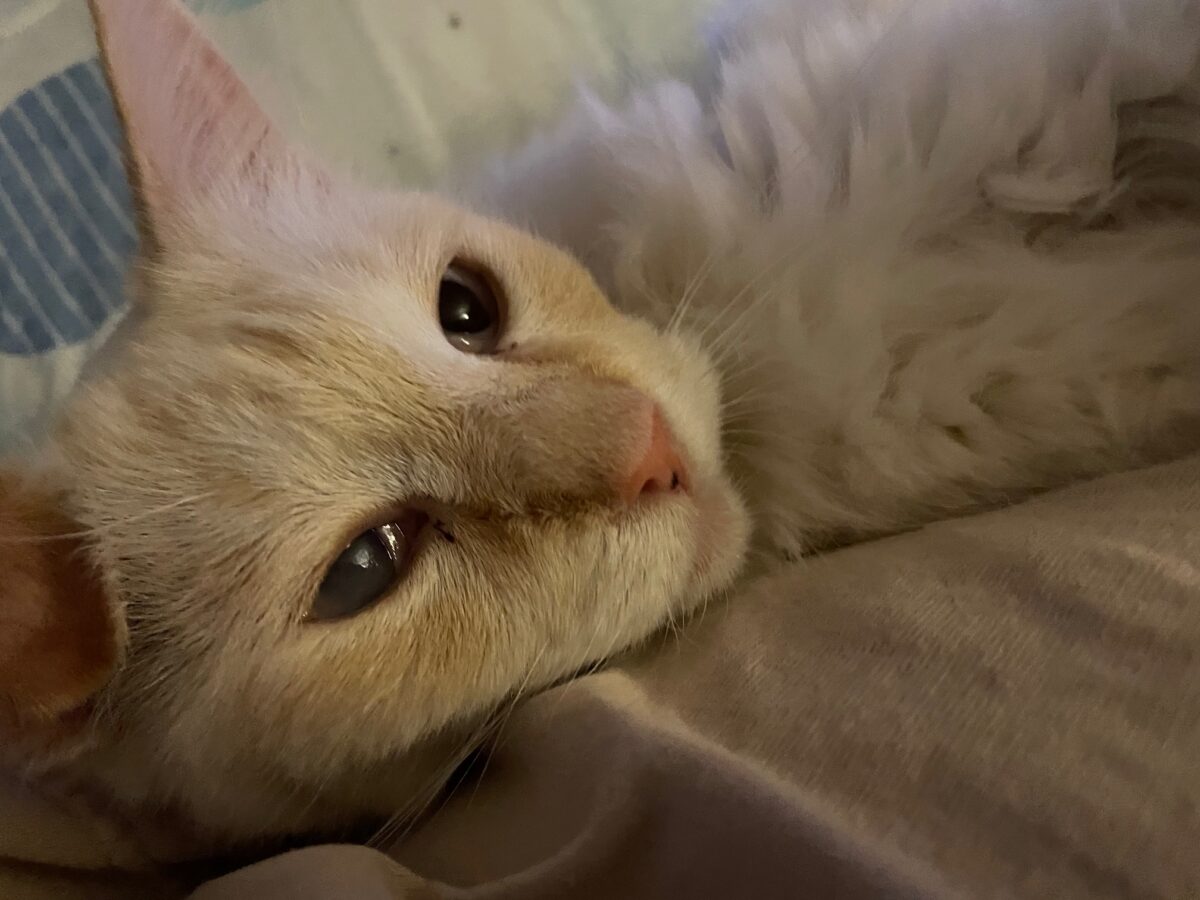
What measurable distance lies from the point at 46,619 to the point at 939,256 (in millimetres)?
735

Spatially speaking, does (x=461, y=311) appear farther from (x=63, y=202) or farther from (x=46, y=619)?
(x=63, y=202)

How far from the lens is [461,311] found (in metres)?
0.81

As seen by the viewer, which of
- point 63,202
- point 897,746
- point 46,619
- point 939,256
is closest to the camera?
point 897,746

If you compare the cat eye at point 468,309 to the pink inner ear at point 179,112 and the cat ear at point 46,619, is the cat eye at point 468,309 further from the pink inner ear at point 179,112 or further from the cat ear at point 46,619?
the cat ear at point 46,619

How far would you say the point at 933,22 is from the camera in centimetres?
85

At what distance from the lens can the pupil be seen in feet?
2.65

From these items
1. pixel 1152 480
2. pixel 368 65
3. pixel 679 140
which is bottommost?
pixel 1152 480

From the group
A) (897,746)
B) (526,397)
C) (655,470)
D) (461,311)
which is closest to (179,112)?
(461,311)

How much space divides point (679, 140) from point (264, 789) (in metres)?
0.70

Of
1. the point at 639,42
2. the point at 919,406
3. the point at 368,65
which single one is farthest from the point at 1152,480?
the point at 368,65

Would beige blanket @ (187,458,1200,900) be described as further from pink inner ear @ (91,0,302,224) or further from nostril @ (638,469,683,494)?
pink inner ear @ (91,0,302,224)

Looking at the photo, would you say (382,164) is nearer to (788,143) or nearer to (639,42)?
(639,42)

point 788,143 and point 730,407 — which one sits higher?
point 788,143

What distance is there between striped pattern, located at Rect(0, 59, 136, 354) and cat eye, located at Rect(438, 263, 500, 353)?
73cm
